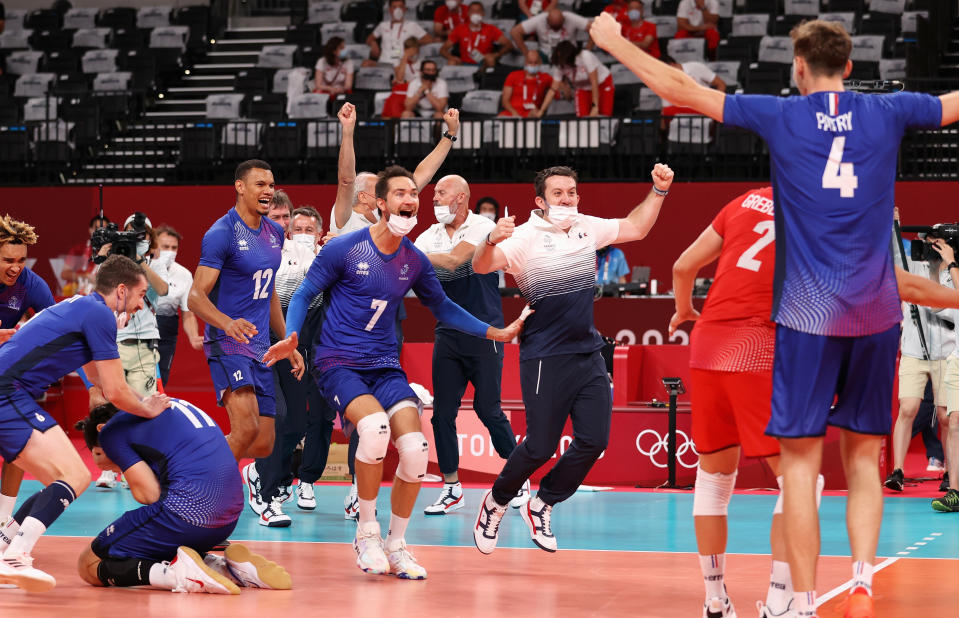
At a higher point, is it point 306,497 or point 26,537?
point 26,537

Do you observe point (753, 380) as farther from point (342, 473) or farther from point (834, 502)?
point (342, 473)

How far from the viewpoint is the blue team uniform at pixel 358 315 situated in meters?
6.70

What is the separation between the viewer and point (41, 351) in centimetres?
614

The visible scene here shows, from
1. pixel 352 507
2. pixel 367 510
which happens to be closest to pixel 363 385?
pixel 367 510

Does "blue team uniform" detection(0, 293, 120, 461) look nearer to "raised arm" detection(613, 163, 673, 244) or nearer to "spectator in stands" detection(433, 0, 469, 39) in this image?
"raised arm" detection(613, 163, 673, 244)

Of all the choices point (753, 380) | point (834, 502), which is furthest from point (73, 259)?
point (753, 380)

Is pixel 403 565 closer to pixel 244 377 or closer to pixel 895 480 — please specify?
pixel 244 377

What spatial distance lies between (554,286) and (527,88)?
9.72 metres

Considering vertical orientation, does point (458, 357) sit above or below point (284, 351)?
below

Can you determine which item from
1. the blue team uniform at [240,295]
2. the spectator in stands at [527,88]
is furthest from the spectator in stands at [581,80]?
the blue team uniform at [240,295]

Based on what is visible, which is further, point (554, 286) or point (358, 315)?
point (554, 286)

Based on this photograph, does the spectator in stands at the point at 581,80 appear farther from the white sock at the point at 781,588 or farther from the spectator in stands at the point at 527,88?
the white sock at the point at 781,588

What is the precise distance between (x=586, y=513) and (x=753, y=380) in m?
4.24

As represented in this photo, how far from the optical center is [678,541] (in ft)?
25.7
